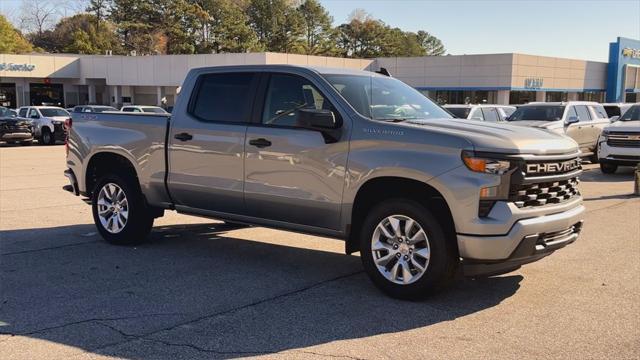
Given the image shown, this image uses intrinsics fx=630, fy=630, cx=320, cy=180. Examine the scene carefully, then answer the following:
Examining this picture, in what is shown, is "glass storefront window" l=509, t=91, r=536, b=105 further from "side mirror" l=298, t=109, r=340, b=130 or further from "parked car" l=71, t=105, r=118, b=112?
"side mirror" l=298, t=109, r=340, b=130

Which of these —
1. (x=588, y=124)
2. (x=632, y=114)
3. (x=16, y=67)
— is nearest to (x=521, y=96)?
(x=588, y=124)

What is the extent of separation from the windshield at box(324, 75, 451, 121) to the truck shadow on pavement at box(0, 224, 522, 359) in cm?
171

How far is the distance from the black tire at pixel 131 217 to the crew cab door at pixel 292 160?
1.80 m

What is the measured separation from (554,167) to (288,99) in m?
2.68

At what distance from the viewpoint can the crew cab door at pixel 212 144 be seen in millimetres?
6695

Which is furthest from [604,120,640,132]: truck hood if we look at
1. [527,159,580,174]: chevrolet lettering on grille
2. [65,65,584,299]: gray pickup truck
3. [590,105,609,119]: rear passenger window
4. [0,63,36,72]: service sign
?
[0,63,36,72]: service sign

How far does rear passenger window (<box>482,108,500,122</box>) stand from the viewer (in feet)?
66.1

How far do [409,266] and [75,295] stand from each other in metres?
3.04

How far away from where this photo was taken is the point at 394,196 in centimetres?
575

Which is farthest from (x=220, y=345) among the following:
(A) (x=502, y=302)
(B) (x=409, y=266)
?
(A) (x=502, y=302)

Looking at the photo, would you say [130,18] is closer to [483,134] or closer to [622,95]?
[622,95]

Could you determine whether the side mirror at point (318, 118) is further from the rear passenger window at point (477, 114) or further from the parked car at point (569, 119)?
the rear passenger window at point (477, 114)

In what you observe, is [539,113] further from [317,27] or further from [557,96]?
[317,27]

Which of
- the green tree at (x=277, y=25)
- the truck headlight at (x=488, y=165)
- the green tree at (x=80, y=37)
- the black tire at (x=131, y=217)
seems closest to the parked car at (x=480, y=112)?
the black tire at (x=131, y=217)
